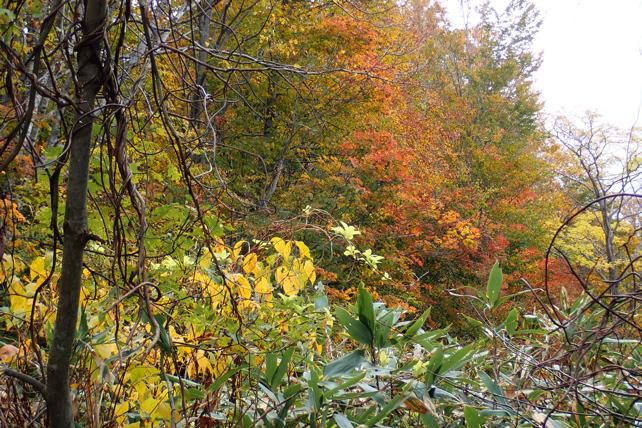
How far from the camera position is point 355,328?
1315mm

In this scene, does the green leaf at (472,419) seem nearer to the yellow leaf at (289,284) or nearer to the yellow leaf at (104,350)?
the yellow leaf at (289,284)

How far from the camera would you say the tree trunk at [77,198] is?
0.86 meters

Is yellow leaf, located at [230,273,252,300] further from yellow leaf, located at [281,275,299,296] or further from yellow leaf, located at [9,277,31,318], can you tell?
yellow leaf, located at [9,277,31,318]

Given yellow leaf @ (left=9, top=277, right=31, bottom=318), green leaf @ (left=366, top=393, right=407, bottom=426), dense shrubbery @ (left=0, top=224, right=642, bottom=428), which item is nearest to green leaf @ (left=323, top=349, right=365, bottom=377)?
Result: dense shrubbery @ (left=0, top=224, right=642, bottom=428)

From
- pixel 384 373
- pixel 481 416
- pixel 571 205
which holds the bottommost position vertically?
pixel 481 416

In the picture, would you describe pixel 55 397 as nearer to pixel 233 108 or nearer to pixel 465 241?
pixel 233 108

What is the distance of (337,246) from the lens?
7.87 metres

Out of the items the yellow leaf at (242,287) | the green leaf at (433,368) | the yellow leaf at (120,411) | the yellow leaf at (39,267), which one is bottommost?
the green leaf at (433,368)

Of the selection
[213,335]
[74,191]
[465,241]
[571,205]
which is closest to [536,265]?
[465,241]

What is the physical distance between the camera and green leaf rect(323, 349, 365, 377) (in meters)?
1.24

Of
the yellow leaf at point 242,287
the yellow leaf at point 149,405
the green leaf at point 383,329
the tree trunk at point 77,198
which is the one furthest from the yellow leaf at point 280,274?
the tree trunk at point 77,198

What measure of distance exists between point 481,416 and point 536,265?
11.0 metres

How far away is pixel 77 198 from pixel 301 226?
1.15 m

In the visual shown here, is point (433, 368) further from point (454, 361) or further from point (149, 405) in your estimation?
point (149, 405)
